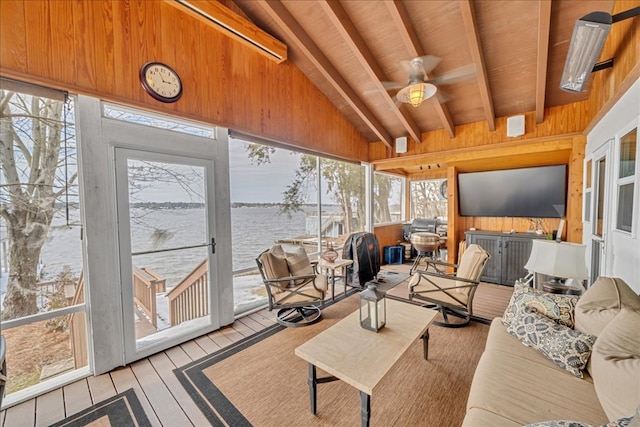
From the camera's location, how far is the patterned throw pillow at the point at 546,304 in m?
1.74

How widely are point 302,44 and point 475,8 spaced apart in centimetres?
187

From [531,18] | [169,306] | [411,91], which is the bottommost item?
[169,306]

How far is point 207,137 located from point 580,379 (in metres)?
3.64

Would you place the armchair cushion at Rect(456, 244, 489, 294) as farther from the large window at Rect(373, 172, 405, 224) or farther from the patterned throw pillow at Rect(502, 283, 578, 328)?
the large window at Rect(373, 172, 405, 224)

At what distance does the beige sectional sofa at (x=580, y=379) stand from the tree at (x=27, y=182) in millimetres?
3119

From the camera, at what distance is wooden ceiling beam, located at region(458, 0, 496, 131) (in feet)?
7.56

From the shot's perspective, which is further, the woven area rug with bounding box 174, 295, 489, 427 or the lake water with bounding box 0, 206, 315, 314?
the lake water with bounding box 0, 206, 315, 314

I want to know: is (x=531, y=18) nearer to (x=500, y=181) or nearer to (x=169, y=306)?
(x=500, y=181)

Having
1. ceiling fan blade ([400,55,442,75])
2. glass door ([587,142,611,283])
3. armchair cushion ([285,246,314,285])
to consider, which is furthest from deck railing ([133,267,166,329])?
glass door ([587,142,611,283])

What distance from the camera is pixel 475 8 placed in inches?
99.2

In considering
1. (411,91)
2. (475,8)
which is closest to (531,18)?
(475,8)

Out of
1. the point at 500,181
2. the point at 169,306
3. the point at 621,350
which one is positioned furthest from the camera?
the point at 500,181

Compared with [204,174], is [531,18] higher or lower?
higher

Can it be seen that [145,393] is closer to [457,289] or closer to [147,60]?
[147,60]
